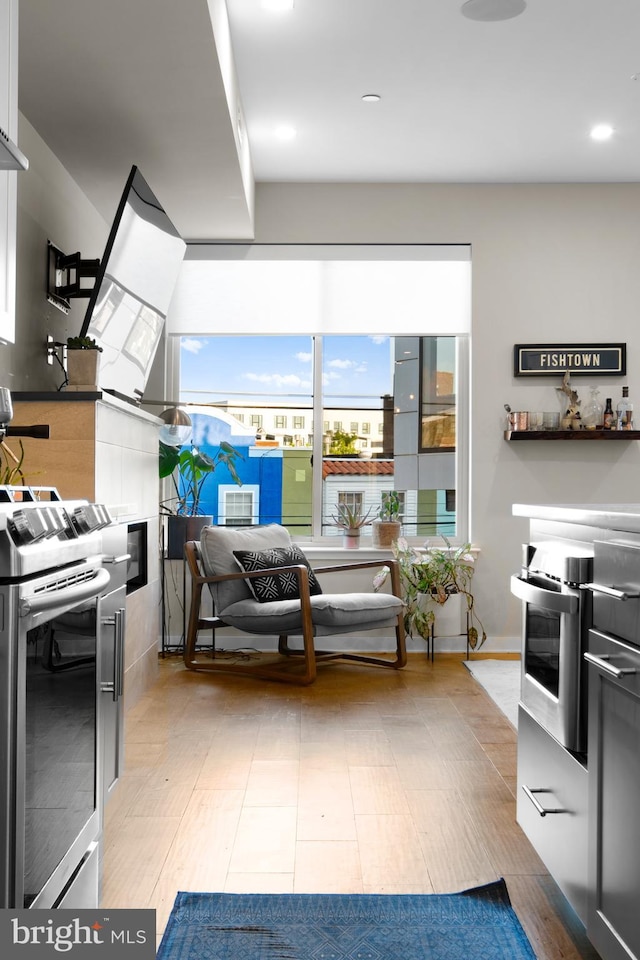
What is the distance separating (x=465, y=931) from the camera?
1.96 meters

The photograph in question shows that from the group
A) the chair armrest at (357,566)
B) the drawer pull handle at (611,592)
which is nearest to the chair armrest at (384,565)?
the chair armrest at (357,566)

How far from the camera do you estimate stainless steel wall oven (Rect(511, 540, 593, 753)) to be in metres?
1.81

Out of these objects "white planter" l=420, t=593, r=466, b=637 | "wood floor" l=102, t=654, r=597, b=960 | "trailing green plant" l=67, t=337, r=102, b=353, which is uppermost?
"trailing green plant" l=67, t=337, r=102, b=353

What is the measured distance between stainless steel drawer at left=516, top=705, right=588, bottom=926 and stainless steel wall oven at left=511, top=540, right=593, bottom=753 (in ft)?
0.17

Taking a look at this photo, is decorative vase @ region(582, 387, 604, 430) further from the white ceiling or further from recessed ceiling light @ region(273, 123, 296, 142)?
recessed ceiling light @ region(273, 123, 296, 142)

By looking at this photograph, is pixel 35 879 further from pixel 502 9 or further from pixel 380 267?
pixel 380 267

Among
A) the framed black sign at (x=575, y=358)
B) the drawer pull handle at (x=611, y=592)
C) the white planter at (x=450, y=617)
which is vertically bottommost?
the white planter at (x=450, y=617)

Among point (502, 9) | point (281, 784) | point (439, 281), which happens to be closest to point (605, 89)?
point (502, 9)

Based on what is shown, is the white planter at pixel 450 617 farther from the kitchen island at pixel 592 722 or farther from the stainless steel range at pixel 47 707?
the stainless steel range at pixel 47 707

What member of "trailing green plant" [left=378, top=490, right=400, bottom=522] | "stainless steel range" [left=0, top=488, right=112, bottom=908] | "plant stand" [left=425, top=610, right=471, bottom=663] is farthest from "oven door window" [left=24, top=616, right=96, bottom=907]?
"trailing green plant" [left=378, top=490, right=400, bottom=522]

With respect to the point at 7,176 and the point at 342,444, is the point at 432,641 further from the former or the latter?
the point at 7,176

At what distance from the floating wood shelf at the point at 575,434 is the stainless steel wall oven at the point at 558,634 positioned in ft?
10.3

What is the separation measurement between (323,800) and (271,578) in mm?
2040

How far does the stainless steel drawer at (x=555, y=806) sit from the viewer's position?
70.1 inches
